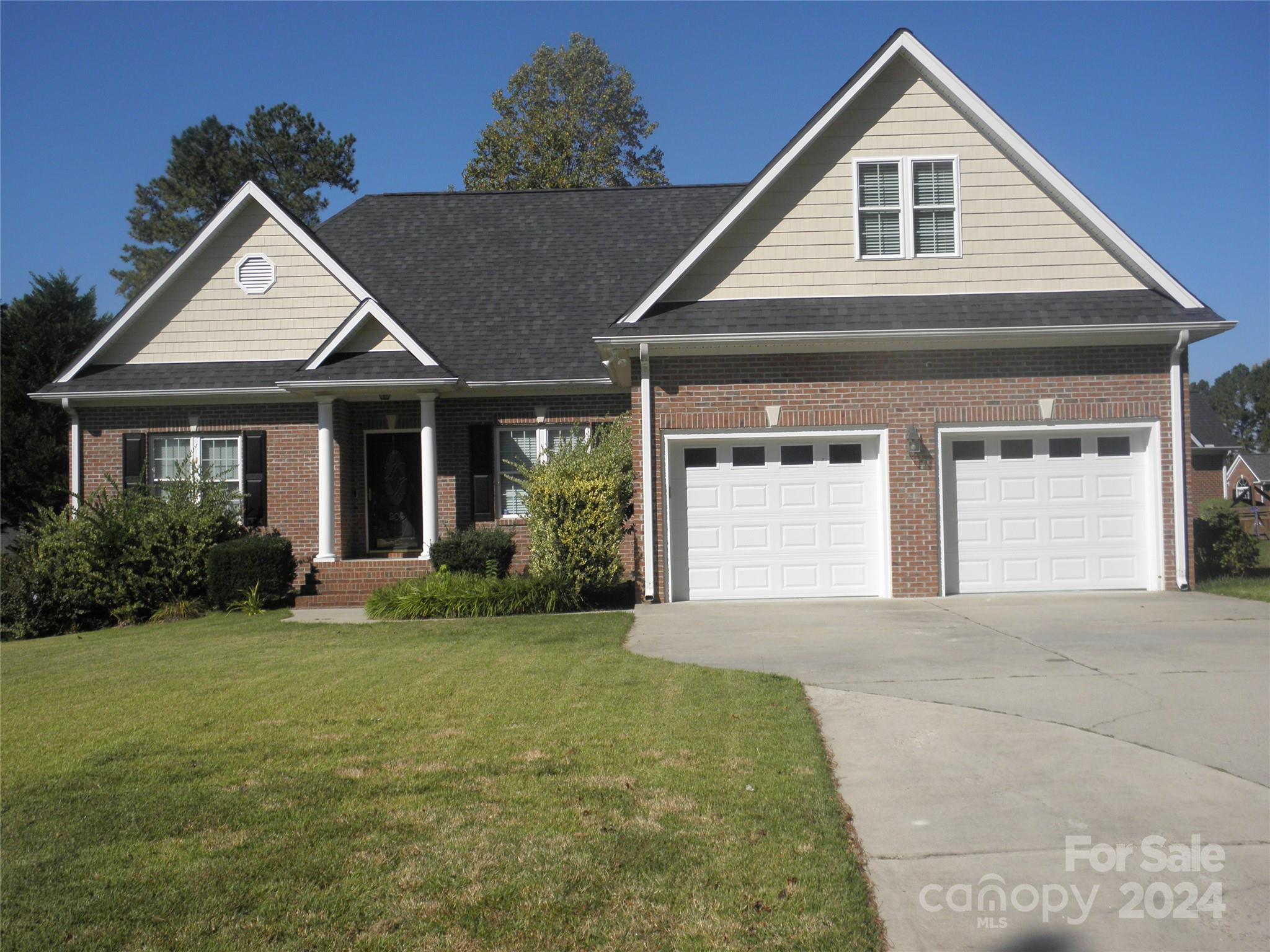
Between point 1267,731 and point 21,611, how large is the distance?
15.9m

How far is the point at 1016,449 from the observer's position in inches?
542

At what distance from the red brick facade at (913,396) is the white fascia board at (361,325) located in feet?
15.1

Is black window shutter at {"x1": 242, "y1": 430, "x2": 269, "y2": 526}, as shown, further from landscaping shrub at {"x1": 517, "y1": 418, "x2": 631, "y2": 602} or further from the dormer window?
the dormer window

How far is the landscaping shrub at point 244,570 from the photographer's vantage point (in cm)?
1516

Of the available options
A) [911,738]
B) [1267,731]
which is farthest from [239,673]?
[1267,731]

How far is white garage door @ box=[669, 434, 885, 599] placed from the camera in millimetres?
13859

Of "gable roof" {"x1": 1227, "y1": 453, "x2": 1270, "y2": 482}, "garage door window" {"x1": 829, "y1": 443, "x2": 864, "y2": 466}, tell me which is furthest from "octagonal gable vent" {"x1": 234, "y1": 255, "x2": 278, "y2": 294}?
"gable roof" {"x1": 1227, "y1": 453, "x2": 1270, "y2": 482}

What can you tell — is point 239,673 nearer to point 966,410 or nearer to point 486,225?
point 966,410

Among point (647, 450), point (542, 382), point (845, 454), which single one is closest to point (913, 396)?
point (845, 454)

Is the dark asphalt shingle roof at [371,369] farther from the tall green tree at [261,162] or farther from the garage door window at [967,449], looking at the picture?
the tall green tree at [261,162]

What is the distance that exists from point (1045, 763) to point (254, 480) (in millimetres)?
14803

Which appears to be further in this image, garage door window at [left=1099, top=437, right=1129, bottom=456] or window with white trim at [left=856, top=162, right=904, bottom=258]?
window with white trim at [left=856, top=162, right=904, bottom=258]

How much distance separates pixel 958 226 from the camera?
1387 centimetres

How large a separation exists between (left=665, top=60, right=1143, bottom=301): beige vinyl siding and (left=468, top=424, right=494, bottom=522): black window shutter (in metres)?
5.23
